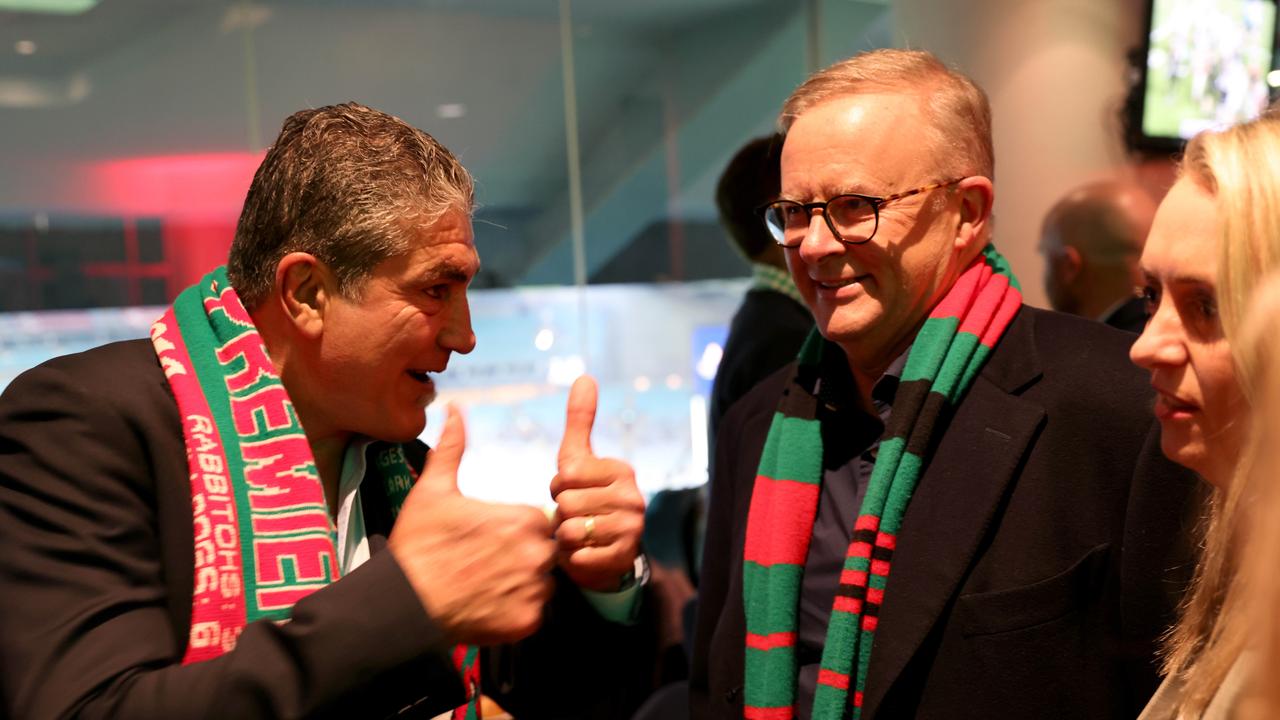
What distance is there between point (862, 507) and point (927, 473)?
0.11 m

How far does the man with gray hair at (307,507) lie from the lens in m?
1.13

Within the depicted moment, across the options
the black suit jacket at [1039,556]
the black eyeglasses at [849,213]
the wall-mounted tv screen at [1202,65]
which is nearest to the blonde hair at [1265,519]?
the black suit jacket at [1039,556]

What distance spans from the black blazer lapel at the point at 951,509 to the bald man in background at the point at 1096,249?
226 cm

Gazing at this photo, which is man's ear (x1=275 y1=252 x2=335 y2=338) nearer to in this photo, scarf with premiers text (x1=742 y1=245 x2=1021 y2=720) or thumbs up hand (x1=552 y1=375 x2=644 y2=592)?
thumbs up hand (x1=552 y1=375 x2=644 y2=592)

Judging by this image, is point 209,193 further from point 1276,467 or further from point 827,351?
point 1276,467

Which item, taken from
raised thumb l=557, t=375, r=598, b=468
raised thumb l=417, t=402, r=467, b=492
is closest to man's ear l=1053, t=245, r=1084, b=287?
raised thumb l=557, t=375, r=598, b=468

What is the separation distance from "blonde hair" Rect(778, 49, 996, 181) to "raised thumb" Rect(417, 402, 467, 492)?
2.68 ft

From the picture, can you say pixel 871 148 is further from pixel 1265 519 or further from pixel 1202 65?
pixel 1202 65

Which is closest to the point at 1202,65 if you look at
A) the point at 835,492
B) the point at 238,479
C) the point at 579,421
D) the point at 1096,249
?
the point at 1096,249

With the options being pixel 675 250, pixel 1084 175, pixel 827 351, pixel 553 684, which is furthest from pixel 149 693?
pixel 1084 175

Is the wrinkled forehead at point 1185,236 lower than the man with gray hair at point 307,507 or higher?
higher

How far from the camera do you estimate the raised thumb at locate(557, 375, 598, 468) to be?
1438mm

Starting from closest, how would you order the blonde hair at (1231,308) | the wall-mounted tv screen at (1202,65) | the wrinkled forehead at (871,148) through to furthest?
the blonde hair at (1231,308) < the wrinkled forehead at (871,148) < the wall-mounted tv screen at (1202,65)

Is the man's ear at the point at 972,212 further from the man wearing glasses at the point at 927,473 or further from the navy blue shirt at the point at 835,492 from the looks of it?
the navy blue shirt at the point at 835,492
